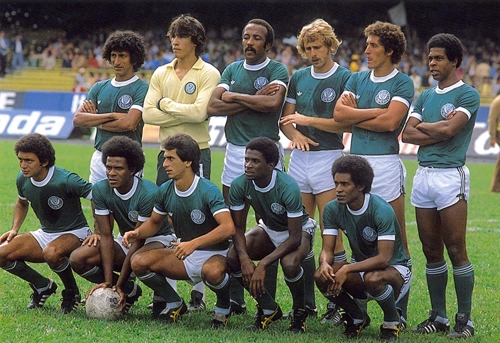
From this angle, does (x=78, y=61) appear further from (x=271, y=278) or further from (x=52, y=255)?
(x=271, y=278)

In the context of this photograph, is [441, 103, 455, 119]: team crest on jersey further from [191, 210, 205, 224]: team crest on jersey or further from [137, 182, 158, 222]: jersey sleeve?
[137, 182, 158, 222]: jersey sleeve

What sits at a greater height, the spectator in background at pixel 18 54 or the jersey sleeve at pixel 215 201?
the jersey sleeve at pixel 215 201

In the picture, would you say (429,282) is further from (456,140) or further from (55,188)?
(55,188)

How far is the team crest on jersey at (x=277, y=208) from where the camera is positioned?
239 inches

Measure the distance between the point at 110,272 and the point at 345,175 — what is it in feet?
6.39

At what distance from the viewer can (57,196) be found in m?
6.50

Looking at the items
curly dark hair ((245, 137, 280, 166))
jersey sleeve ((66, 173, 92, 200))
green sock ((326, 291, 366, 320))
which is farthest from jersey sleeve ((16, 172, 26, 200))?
green sock ((326, 291, 366, 320))

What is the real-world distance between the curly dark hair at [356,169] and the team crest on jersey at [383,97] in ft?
1.91

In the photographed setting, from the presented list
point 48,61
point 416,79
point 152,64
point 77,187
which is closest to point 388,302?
point 77,187

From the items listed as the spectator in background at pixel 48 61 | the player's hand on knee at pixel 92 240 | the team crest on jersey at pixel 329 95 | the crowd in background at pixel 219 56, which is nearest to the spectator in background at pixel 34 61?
the crowd in background at pixel 219 56

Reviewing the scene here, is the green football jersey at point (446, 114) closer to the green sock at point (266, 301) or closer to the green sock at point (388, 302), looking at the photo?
the green sock at point (388, 302)

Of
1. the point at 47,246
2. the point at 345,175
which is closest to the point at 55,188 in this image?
the point at 47,246

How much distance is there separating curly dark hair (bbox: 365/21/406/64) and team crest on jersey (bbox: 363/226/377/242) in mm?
1346

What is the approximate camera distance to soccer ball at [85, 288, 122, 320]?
6.04 meters
